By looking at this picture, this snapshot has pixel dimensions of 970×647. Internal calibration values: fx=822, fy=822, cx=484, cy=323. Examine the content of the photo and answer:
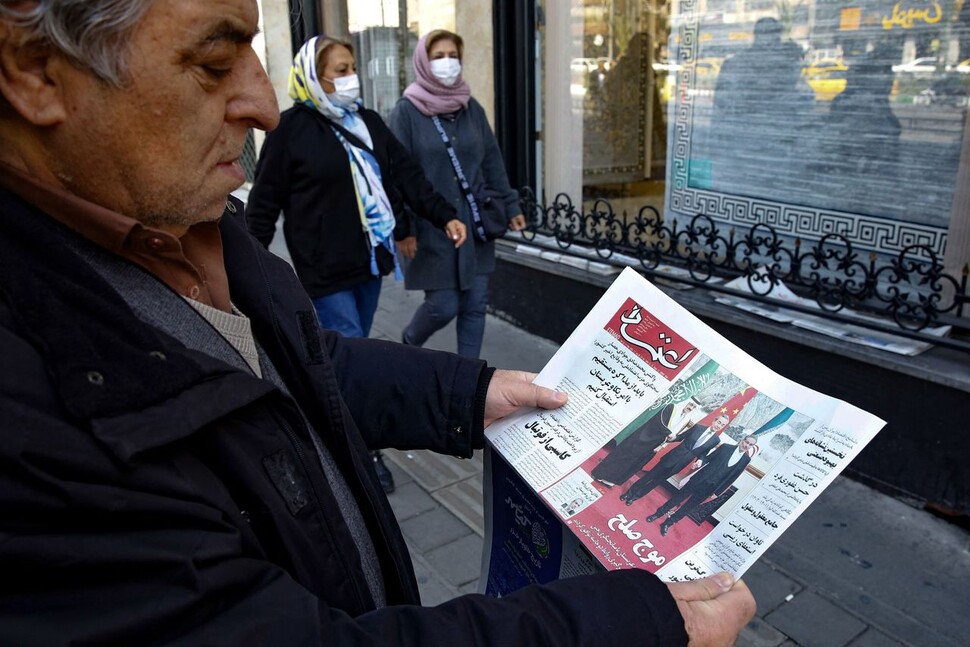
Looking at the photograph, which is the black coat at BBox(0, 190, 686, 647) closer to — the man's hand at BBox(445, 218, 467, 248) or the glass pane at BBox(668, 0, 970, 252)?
the man's hand at BBox(445, 218, 467, 248)

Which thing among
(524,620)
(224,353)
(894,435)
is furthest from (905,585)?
(224,353)

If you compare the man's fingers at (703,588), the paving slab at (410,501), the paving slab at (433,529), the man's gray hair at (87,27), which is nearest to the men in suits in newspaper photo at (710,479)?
the man's fingers at (703,588)

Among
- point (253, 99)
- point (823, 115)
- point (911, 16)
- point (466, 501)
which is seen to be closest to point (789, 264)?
point (823, 115)

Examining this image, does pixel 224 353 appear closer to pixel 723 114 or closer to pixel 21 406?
pixel 21 406

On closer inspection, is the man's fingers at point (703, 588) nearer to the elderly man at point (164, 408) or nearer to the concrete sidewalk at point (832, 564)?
the elderly man at point (164, 408)

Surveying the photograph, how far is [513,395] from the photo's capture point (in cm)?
151

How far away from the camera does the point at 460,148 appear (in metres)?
4.11

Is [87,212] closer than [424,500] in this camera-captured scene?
Yes

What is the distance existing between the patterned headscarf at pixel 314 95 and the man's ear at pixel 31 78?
2.65 m

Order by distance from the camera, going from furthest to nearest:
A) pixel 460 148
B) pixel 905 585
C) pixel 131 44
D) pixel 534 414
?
pixel 460 148
pixel 905 585
pixel 534 414
pixel 131 44

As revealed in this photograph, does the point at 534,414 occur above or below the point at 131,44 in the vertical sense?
below

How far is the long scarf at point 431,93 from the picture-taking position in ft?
13.1

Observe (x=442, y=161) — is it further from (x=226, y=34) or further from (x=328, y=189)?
(x=226, y=34)

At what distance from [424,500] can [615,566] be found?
2359 mm
